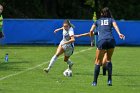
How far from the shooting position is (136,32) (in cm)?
3688

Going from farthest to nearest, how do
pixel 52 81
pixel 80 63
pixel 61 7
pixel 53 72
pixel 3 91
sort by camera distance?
pixel 61 7 → pixel 80 63 → pixel 53 72 → pixel 52 81 → pixel 3 91

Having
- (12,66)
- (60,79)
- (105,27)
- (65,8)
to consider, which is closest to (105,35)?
(105,27)

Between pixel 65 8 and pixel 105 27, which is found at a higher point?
pixel 105 27

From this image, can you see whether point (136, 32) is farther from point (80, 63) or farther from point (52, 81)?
point (52, 81)

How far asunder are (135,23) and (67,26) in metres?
20.9

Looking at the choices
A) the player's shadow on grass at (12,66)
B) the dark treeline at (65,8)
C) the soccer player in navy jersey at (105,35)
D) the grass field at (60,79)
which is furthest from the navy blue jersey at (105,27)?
the dark treeline at (65,8)

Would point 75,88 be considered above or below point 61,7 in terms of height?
above

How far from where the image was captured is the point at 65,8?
55812 mm

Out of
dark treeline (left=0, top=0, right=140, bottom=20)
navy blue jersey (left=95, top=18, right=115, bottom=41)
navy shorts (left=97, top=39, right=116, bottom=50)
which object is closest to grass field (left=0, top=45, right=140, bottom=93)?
navy shorts (left=97, top=39, right=116, bottom=50)

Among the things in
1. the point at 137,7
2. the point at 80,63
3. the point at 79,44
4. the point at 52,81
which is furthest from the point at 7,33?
the point at 137,7

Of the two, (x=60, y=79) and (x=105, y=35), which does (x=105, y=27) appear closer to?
(x=105, y=35)

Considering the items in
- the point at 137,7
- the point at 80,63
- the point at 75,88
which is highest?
the point at 75,88

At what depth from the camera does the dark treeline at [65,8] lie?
4979 cm

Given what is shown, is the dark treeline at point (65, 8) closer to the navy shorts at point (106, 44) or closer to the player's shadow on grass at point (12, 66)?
the player's shadow on grass at point (12, 66)
